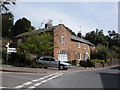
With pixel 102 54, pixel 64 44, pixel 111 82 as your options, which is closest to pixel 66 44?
pixel 64 44

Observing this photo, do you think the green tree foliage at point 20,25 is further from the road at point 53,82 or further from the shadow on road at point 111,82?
the shadow on road at point 111,82

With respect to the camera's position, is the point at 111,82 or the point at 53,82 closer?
the point at 53,82

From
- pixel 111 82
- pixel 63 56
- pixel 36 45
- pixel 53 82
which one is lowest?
pixel 111 82

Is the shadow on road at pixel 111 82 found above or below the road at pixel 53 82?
below

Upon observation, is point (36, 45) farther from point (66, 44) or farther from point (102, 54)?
point (102, 54)

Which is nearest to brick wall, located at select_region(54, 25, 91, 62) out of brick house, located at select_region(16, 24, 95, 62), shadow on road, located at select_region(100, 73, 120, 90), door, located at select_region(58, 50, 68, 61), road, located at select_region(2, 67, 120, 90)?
brick house, located at select_region(16, 24, 95, 62)

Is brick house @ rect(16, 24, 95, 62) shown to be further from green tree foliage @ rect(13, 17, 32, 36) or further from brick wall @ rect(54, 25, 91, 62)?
green tree foliage @ rect(13, 17, 32, 36)

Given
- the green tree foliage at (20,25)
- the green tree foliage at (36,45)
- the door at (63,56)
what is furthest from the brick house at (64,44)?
the green tree foliage at (20,25)

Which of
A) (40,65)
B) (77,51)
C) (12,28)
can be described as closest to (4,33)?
(12,28)

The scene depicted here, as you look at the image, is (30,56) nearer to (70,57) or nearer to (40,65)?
(40,65)

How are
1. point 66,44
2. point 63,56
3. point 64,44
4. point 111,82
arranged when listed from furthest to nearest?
1. point 66,44
2. point 64,44
3. point 63,56
4. point 111,82

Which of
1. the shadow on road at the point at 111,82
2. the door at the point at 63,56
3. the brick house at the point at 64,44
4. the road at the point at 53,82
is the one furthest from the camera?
the door at the point at 63,56

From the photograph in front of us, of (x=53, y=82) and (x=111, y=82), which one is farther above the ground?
(x=53, y=82)

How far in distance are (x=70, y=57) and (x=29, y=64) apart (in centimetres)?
1456
